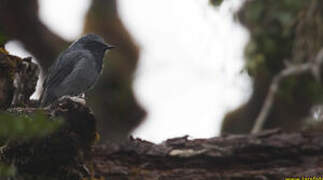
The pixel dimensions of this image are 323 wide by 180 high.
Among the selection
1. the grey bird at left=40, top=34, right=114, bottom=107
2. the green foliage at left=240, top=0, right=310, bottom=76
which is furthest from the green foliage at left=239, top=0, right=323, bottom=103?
the grey bird at left=40, top=34, right=114, bottom=107

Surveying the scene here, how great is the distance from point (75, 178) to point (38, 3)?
18.3 ft

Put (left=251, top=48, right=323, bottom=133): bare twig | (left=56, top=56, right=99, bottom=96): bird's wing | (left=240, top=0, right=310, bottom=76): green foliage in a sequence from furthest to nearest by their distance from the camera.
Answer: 1. (left=240, top=0, right=310, bottom=76): green foliage
2. (left=251, top=48, right=323, bottom=133): bare twig
3. (left=56, top=56, right=99, bottom=96): bird's wing

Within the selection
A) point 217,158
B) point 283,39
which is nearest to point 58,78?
point 217,158

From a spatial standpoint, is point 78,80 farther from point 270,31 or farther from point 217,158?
point 270,31

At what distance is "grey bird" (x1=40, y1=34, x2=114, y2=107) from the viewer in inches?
296

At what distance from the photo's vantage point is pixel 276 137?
19.4ft

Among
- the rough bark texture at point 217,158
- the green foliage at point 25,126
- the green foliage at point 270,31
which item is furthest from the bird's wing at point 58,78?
the green foliage at point 25,126

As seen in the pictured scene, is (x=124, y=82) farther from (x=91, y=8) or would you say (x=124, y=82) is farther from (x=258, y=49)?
(x=258, y=49)

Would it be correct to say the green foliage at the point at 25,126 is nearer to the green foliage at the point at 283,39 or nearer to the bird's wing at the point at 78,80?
the bird's wing at the point at 78,80

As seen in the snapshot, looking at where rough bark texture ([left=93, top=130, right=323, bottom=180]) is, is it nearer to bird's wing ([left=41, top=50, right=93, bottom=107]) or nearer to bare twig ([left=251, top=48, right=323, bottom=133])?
bird's wing ([left=41, top=50, right=93, bottom=107])

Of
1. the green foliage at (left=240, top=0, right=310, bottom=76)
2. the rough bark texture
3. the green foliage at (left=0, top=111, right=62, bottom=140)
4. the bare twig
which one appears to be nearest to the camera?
the green foliage at (left=0, top=111, right=62, bottom=140)

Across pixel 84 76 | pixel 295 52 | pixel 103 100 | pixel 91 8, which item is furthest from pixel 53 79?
pixel 295 52

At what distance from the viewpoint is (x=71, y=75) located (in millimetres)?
7562

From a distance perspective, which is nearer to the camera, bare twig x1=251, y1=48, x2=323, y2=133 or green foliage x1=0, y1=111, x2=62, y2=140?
green foliage x1=0, y1=111, x2=62, y2=140
